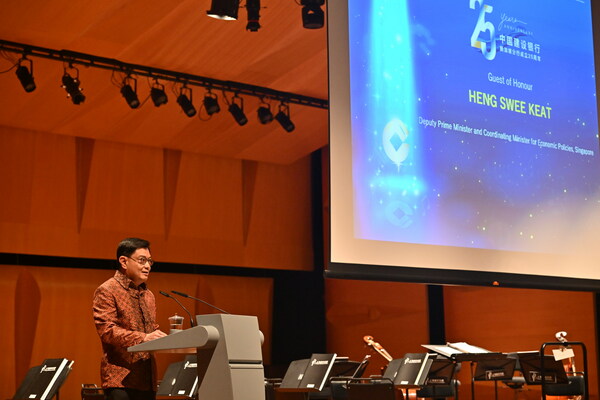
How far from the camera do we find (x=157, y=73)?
927cm

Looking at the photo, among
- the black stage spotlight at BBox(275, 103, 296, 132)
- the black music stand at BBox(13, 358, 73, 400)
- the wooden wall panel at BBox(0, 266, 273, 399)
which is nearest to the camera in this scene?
the black music stand at BBox(13, 358, 73, 400)

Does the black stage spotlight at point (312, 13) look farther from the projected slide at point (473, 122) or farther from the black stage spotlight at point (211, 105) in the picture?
the black stage spotlight at point (211, 105)

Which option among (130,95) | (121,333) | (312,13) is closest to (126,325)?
(121,333)

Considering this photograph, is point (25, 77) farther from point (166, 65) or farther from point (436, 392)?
point (436, 392)

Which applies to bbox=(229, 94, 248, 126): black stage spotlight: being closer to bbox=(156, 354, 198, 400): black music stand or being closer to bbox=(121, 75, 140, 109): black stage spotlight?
bbox=(121, 75, 140, 109): black stage spotlight

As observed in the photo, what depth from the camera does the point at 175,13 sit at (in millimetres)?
8055

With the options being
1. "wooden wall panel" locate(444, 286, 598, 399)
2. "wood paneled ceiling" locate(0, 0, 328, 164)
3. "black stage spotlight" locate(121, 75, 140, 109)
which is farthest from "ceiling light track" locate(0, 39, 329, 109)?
"wooden wall panel" locate(444, 286, 598, 399)

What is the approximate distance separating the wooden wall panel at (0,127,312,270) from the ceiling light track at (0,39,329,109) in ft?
5.57

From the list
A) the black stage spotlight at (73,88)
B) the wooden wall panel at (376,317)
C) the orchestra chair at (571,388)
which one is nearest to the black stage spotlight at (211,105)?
the black stage spotlight at (73,88)

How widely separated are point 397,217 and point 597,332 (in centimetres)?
639

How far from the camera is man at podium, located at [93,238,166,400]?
11.0ft

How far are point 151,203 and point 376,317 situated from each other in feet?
11.6

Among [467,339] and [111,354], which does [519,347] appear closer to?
[467,339]

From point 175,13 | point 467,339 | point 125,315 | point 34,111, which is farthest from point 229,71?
point 125,315
